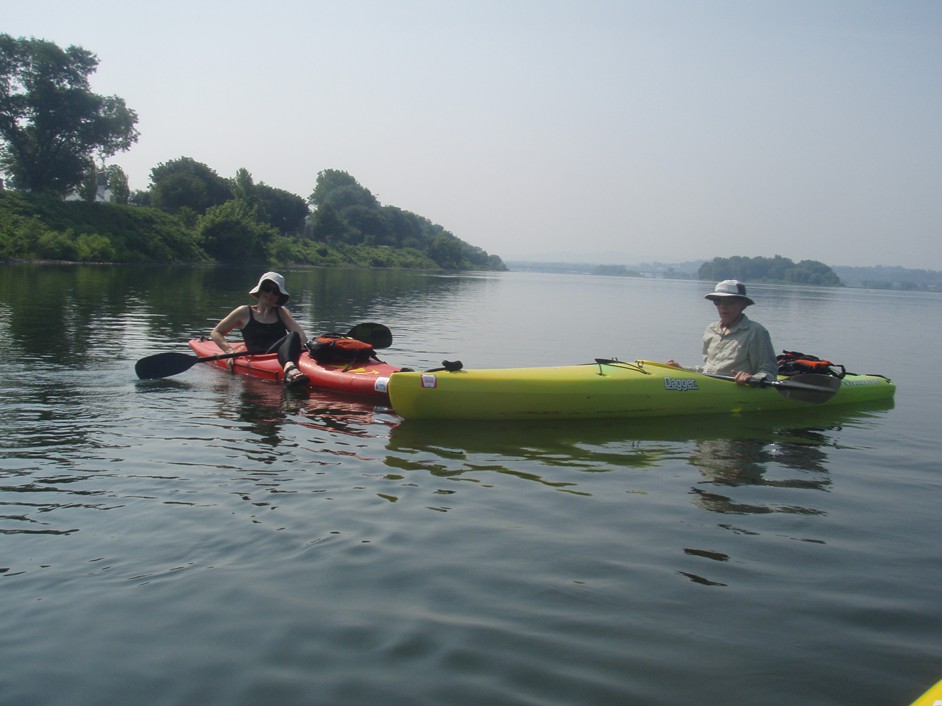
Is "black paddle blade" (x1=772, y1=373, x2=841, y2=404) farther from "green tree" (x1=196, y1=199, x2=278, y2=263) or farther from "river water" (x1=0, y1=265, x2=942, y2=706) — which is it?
"green tree" (x1=196, y1=199, x2=278, y2=263)

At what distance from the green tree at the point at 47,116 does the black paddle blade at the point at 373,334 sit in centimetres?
5150

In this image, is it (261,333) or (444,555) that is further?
(261,333)

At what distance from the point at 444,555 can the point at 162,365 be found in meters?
6.28

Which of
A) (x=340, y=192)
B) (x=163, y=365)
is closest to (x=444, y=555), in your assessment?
(x=163, y=365)

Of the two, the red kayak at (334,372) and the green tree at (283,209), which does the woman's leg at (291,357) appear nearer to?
the red kayak at (334,372)

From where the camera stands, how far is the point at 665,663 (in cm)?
346

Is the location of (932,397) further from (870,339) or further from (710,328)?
(870,339)

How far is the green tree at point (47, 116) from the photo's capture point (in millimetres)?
52594

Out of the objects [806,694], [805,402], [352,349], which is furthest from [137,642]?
[805,402]

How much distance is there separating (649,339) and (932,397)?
8528 millimetres

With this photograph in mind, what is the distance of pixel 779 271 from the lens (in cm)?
11981

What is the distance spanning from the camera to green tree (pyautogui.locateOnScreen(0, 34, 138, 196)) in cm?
5259

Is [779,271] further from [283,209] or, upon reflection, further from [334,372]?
[334,372]

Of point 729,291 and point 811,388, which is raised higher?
point 729,291
